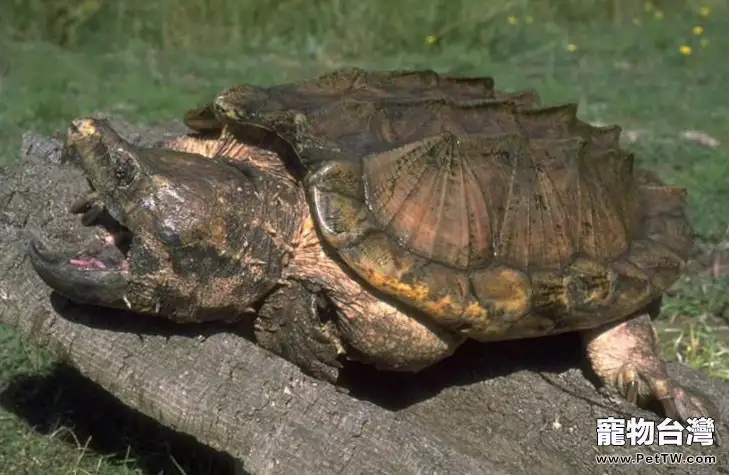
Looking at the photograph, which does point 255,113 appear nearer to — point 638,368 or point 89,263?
point 89,263

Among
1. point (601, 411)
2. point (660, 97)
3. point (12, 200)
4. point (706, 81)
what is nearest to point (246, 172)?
point (12, 200)

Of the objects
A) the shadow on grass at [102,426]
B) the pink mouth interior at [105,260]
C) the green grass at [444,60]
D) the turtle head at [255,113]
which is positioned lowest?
the green grass at [444,60]

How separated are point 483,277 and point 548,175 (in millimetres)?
428

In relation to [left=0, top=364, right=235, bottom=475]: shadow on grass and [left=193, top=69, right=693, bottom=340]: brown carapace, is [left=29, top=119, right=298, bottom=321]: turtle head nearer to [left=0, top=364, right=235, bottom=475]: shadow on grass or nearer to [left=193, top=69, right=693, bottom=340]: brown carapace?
[left=193, top=69, right=693, bottom=340]: brown carapace

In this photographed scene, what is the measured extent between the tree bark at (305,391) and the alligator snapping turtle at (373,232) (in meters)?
0.12

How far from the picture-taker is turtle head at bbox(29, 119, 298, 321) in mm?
2305

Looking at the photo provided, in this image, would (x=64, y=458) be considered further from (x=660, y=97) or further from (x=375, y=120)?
(x=660, y=97)

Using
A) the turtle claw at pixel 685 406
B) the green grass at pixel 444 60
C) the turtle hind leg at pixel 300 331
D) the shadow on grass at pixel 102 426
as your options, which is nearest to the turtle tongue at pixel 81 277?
the turtle hind leg at pixel 300 331

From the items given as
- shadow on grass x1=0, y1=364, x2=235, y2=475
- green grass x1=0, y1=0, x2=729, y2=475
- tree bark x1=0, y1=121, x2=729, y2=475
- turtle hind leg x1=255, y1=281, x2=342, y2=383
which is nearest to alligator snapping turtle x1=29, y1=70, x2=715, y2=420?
turtle hind leg x1=255, y1=281, x2=342, y2=383

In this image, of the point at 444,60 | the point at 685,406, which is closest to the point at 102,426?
the point at 685,406

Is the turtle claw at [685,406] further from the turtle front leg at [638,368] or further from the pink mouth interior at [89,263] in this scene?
the pink mouth interior at [89,263]

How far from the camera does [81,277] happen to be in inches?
90.0

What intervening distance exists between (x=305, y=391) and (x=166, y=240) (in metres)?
0.50

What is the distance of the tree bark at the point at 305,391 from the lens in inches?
88.2
